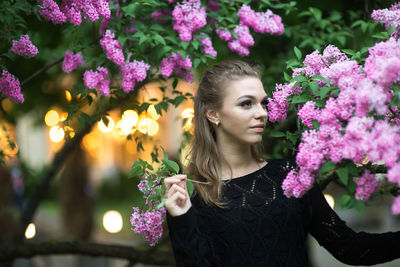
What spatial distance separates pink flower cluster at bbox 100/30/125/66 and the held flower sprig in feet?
2.68

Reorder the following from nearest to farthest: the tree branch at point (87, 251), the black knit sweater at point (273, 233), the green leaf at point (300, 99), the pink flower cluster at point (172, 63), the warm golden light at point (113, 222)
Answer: the green leaf at point (300, 99), the black knit sweater at point (273, 233), the pink flower cluster at point (172, 63), the tree branch at point (87, 251), the warm golden light at point (113, 222)

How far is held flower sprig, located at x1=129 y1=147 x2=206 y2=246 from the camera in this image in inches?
78.1

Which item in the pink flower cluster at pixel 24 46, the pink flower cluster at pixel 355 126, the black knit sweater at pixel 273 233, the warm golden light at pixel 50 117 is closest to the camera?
the pink flower cluster at pixel 355 126

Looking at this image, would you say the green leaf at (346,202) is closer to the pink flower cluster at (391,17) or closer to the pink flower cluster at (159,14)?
the pink flower cluster at (391,17)

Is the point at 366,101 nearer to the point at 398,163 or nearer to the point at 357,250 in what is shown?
the point at 398,163

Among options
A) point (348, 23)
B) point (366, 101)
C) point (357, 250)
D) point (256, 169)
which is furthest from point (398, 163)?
point (348, 23)

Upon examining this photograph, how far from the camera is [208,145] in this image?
2521 millimetres

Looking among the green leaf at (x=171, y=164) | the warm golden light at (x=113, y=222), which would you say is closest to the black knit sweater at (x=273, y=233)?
the green leaf at (x=171, y=164)

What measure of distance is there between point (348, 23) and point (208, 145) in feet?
7.16

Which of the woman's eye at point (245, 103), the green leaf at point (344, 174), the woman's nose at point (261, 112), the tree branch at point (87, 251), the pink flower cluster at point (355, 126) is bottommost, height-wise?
the tree branch at point (87, 251)

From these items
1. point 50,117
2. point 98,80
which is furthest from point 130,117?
point 50,117

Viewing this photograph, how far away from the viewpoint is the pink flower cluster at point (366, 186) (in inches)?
61.0

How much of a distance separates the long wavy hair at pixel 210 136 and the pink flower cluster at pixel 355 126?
2.03 ft

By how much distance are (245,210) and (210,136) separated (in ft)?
1.48
